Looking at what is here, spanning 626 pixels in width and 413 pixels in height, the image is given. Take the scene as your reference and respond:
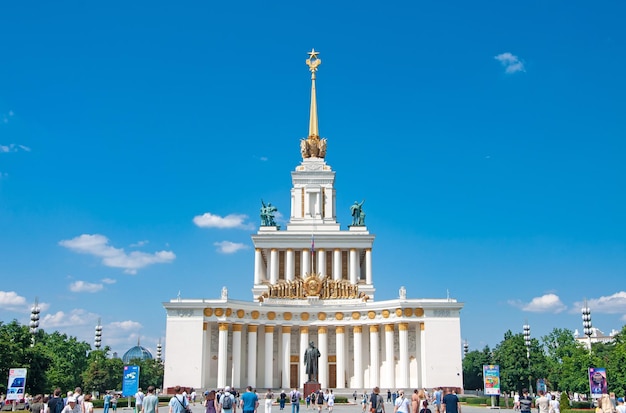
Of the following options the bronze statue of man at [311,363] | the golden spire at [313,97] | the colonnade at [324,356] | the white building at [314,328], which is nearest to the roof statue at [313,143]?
the golden spire at [313,97]

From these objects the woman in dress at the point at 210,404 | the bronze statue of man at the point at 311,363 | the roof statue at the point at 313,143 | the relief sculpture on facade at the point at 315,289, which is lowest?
the woman in dress at the point at 210,404

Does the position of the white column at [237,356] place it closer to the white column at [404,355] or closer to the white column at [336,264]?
the white column at [336,264]

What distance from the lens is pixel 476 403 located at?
50344 mm

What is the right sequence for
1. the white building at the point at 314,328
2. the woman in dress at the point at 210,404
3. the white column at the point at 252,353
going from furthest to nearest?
the white column at the point at 252,353 → the white building at the point at 314,328 → the woman in dress at the point at 210,404

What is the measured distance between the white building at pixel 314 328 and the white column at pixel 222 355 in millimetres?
98

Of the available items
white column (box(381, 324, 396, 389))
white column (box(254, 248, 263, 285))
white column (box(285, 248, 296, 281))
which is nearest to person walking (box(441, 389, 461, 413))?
white column (box(381, 324, 396, 389))

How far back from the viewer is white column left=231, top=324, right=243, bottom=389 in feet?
208

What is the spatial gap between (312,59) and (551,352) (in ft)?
171

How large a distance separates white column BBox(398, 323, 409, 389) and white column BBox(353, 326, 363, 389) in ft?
13.3

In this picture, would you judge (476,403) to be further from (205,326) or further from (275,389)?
(205,326)

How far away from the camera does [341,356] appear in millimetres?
66000

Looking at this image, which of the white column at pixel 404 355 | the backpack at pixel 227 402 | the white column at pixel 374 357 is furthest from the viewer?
the white column at pixel 374 357

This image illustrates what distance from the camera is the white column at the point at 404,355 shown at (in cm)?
6272

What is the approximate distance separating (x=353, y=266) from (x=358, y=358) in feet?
43.6
